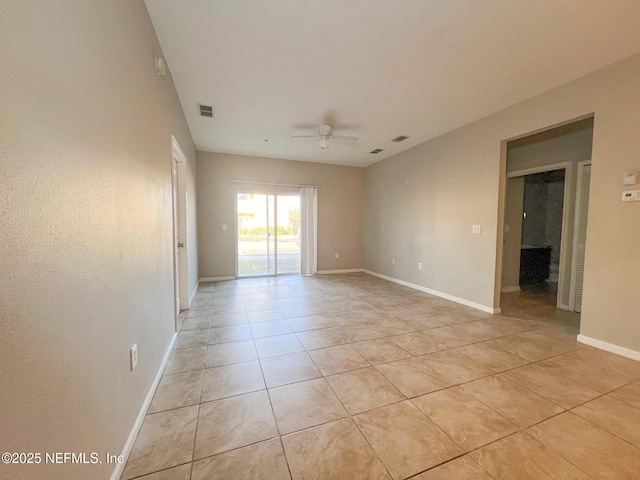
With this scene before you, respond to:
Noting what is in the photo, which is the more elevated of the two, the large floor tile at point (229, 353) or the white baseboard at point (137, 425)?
the white baseboard at point (137, 425)

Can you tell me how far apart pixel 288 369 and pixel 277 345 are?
0.46m

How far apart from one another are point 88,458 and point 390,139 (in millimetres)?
4906

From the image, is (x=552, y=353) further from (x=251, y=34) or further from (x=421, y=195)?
(x=251, y=34)

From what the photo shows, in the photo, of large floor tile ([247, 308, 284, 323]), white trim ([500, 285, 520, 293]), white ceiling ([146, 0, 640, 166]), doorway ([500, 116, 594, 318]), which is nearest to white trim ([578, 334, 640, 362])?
doorway ([500, 116, 594, 318])

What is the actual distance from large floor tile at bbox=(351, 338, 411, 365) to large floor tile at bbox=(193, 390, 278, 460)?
101 centimetres

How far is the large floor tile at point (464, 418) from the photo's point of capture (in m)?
1.46

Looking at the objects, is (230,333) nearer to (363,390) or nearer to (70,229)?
(363,390)

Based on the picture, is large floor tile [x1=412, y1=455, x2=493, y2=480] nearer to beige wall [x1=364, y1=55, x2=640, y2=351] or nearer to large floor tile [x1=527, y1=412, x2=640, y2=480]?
Result: large floor tile [x1=527, y1=412, x2=640, y2=480]

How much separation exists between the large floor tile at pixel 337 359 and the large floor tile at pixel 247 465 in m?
0.80

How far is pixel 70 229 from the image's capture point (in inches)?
35.9

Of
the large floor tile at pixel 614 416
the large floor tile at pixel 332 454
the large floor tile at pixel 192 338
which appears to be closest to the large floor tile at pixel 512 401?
the large floor tile at pixel 614 416

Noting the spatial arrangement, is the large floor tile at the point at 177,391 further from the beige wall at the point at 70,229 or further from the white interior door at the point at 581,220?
the white interior door at the point at 581,220

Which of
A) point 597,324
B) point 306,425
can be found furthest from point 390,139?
point 306,425

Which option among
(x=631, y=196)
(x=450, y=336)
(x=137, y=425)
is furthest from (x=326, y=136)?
(x=137, y=425)
